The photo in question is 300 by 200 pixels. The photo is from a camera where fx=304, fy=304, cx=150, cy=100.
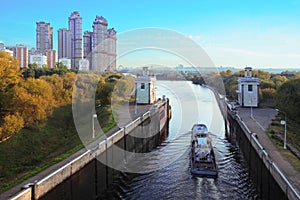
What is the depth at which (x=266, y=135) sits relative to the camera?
695 inches

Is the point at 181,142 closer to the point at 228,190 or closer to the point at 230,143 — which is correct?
the point at 230,143

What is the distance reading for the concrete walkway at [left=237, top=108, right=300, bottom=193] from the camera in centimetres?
1122

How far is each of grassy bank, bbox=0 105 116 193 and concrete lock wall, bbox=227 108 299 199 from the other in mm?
8588

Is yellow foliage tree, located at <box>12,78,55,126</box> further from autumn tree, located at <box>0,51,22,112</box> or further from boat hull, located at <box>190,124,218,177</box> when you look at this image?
boat hull, located at <box>190,124,218,177</box>

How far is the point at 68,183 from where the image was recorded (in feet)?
36.8

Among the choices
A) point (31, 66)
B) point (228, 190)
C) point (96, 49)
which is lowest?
point (228, 190)

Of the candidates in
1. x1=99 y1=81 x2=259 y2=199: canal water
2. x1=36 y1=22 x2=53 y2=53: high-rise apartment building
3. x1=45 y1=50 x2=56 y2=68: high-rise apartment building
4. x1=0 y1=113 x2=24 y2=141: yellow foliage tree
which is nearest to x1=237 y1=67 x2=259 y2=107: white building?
x1=99 y1=81 x2=259 y2=199: canal water

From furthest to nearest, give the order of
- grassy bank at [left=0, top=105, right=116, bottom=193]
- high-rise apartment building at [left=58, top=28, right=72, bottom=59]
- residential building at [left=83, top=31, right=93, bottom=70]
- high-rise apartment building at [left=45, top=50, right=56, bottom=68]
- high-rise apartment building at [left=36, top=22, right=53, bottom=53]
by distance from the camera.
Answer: high-rise apartment building at [left=45, top=50, right=56, bottom=68], high-rise apartment building at [left=36, top=22, right=53, bottom=53], high-rise apartment building at [left=58, top=28, right=72, bottom=59], residential building at [left=83, top=31, right=93, bottom=70], grassy bank at [left=0, top=105, right=116, bottom=193]

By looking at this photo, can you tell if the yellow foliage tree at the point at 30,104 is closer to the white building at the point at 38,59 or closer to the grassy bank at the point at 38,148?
the grassy bank at the point at 38,148

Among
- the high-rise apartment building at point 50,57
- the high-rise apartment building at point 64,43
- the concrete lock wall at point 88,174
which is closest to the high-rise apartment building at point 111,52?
the high-rise apartment building at point 64,43

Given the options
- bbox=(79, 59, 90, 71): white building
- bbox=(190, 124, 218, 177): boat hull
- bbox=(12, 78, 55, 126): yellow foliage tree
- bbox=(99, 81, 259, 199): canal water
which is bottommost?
bbox=(99, 81, 259, 199): canal water

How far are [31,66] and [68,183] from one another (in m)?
39.3

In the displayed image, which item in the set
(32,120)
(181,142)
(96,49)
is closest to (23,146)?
(32,120)

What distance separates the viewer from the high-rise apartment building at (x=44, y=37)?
74531 millimetres
